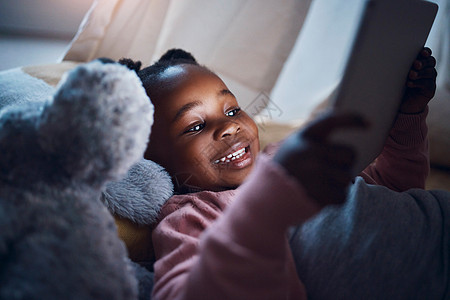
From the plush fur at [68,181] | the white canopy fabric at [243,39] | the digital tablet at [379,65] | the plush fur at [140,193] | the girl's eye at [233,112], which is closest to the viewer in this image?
the plush fur at [68,181]

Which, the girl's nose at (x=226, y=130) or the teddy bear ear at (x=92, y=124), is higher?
the teddy bear ear at (x=92, y=124)

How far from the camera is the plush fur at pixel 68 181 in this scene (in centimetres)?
34

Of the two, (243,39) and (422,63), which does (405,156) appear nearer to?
(422,63)

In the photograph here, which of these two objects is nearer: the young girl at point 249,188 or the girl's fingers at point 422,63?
the young girl at point 249,188

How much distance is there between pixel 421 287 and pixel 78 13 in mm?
1520

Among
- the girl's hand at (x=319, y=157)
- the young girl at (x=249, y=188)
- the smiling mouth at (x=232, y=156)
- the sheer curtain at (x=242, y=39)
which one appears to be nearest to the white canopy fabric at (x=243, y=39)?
the sheer curtain at (x=242, y=39)

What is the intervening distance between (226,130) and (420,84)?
38cm

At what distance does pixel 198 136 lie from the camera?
2.24ft

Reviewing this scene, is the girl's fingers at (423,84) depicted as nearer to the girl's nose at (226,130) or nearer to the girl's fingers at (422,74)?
the girl's fingers at (422,74)

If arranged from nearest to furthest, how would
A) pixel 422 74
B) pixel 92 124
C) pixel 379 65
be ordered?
1. pixel 92 124
2. pixel 379 65
3. pixel 422 74

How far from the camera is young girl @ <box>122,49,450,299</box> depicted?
379 millimetres

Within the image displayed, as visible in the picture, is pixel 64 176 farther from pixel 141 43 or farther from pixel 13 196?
pixel 141 43

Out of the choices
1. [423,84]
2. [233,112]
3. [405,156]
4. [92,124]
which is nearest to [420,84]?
[423,84]

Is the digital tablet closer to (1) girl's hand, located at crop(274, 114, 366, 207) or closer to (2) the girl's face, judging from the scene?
(1) girl's hand, located at crop(274, 114, 366, 207)
